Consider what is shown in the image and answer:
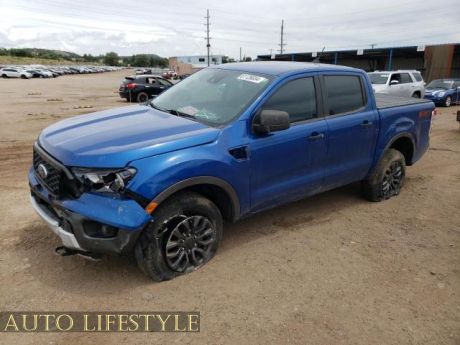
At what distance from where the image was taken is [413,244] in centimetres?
418

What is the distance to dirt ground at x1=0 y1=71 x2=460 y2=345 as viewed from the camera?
2816 mm

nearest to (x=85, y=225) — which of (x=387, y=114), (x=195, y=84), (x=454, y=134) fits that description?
(x=195, y=84)

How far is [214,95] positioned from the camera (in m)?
4.02

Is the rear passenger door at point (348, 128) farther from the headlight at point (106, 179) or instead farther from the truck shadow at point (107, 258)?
the headlight at point (106, 179)

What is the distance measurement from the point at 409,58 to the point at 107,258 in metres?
41.1

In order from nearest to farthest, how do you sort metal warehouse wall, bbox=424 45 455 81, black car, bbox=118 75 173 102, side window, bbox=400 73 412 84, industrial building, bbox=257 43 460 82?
side window, bbox=400 73 412 84 → black car, bbox=118 75 173 102 → metal warehouse wall, bbox=424 45 455 81 → industrial building, bbox=257 43 460 82

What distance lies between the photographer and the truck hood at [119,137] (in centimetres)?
293

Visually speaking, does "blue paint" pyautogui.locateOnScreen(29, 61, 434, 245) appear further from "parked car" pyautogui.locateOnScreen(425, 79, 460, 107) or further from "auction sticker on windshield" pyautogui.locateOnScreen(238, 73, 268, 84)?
"parked car" pyautogui.locateOnScreen(425, 79, 460, 107)

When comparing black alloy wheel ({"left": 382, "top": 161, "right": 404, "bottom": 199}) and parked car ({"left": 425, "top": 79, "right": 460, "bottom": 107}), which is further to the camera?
parked car ({"left": 425, "top": 79, "right": 460, "bottom": 107})

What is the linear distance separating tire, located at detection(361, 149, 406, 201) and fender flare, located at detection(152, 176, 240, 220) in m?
2.40

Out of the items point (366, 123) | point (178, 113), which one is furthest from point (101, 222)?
point (366, 123)

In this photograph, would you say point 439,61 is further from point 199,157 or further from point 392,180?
point 199,157

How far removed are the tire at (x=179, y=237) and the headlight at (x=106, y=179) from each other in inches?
15.4

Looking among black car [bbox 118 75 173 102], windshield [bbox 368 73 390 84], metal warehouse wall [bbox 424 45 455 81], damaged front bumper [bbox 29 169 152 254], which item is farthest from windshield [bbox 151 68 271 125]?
metal warehouse wall [bbox 424 45 455 81]
